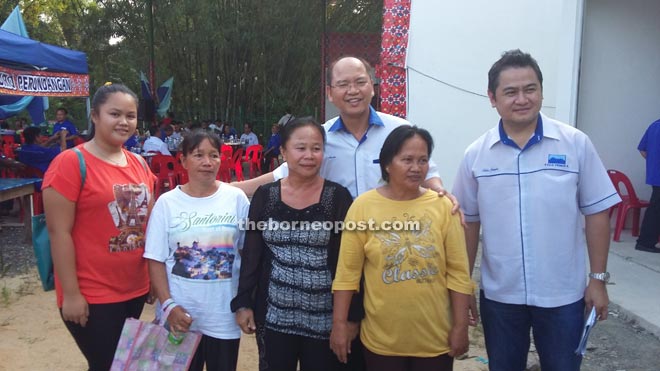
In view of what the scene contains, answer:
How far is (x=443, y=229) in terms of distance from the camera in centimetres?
200

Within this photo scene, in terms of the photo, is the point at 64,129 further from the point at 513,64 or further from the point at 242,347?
the point at 513,64

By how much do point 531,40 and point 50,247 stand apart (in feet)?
17.2

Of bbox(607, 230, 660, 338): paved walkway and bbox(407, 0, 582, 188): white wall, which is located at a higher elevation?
bbox(407, 0, 582, 188): white wall

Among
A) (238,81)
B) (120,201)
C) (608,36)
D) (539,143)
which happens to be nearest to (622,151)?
(608,36)

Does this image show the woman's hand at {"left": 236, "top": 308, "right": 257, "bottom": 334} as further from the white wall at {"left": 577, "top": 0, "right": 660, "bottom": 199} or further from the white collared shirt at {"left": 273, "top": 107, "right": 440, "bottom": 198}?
the white wall at {"left": 577, "top": 0, "right": 660, "bottom": 199}

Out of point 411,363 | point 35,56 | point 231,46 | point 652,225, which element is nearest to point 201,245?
point 411,363

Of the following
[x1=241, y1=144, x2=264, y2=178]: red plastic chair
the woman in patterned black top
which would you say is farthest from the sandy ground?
[x1=241, y1=144, x2=264, y2=178]: red plastic chair

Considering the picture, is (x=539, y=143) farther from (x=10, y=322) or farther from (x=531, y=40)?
(x=531, y=40)

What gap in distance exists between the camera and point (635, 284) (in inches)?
172

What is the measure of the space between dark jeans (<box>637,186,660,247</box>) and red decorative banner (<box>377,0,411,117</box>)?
8.72 ft

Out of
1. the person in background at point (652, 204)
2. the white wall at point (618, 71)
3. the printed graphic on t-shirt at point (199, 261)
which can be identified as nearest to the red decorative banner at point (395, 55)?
the white wall at point (618, 71)

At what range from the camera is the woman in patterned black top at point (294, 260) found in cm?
210

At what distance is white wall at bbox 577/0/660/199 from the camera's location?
584cm

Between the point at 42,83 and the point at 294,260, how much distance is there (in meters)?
6.54
